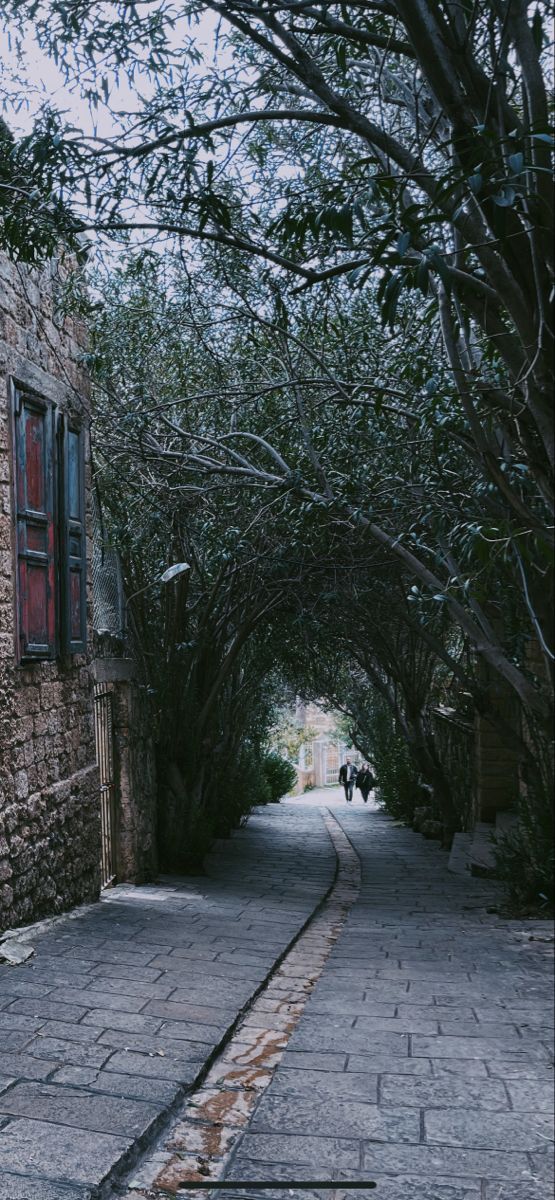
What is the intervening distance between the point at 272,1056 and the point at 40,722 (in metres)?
2.77

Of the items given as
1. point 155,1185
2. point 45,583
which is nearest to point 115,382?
point 45,583

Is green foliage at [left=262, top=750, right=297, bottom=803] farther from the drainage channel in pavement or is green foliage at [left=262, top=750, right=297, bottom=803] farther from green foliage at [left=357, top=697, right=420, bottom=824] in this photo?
the drainage channel in pavement

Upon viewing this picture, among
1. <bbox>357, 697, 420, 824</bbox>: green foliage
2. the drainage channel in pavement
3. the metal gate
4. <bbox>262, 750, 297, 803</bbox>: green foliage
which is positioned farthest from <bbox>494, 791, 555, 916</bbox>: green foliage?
<bbox>262, 750, 297, 803</bbox>: green foliage

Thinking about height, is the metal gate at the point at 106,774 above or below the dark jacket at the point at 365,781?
above

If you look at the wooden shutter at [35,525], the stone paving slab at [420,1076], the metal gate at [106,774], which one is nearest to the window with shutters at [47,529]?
the wooden shutter at [35,525]

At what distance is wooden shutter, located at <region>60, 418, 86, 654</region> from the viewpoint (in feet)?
22.1

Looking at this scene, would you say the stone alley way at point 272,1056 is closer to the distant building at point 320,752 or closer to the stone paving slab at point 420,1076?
the stone paving slab at point 420,1076

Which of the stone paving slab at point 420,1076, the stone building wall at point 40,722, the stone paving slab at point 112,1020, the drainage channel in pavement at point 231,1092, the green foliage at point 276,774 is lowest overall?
→ the stone paving slab at point 420,1076

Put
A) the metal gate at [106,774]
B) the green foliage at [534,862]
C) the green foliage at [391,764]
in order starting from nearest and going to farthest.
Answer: the green foliage at [534,862], the metal gate at [106,774], the green foliage at [391,764]

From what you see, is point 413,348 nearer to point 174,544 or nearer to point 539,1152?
point 174,544

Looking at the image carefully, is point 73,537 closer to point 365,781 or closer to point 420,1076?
point 420,1076

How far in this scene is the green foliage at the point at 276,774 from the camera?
26.1 meters

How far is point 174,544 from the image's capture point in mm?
10281

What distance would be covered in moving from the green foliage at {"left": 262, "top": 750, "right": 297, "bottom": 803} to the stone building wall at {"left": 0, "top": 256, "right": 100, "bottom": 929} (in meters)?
18.2
